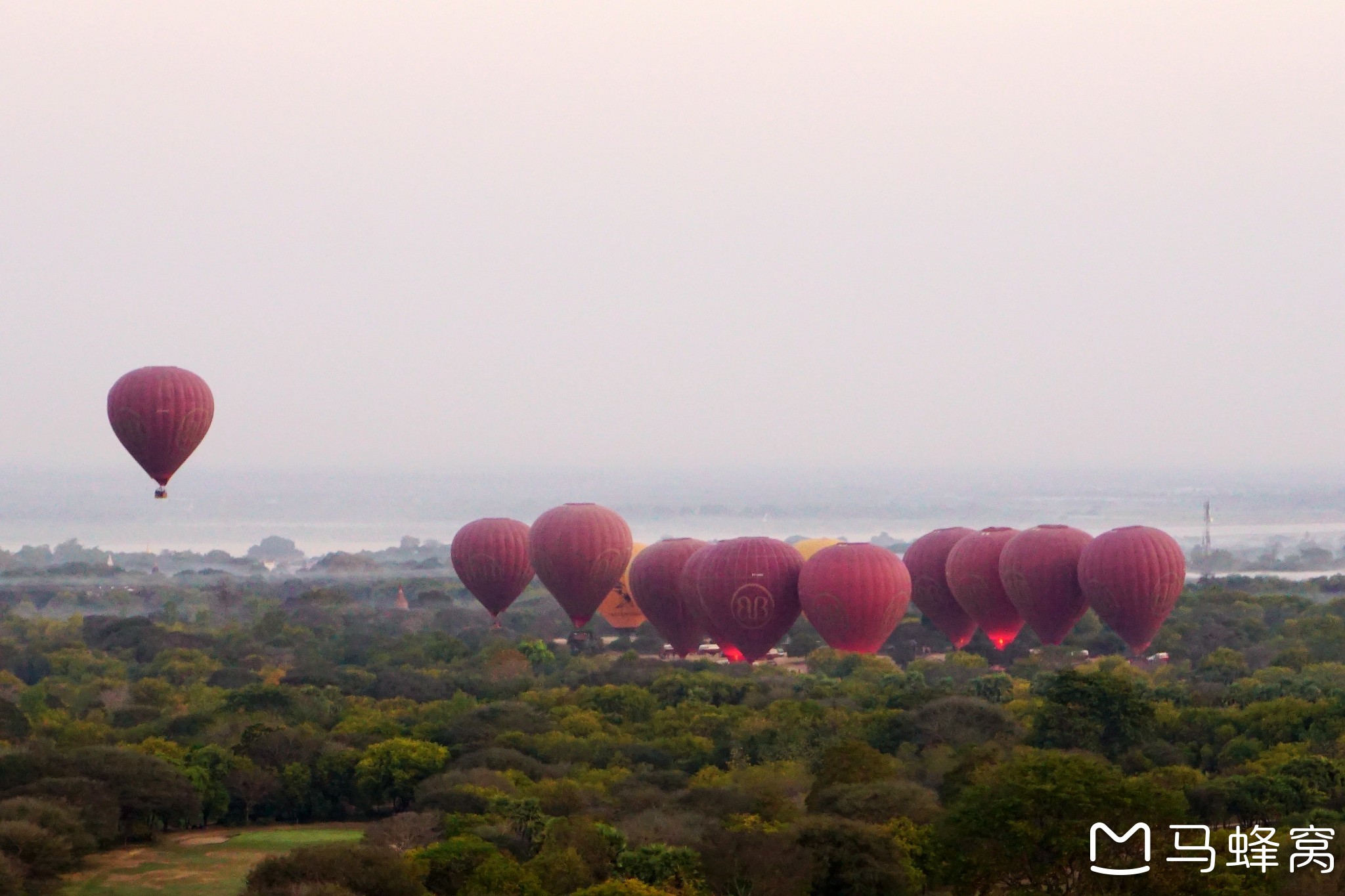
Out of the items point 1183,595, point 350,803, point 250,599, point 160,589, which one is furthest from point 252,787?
point 160,589

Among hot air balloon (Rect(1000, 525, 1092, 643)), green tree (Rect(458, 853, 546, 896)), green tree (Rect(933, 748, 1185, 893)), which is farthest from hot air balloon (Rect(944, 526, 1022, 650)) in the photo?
green tree (Rect(458, 853, 546, 896))

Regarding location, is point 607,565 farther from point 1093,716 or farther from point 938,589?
point 1093,716

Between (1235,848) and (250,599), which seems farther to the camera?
(250,599)

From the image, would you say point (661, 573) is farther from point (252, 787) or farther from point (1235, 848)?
point (1235, 848)

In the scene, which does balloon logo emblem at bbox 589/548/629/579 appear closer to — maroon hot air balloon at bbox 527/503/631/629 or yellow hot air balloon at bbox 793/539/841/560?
maroon hot air balloon at bbox 527/503/631/629

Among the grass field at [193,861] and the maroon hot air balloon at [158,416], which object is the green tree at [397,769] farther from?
the maroon hot air balloon at [158,416]

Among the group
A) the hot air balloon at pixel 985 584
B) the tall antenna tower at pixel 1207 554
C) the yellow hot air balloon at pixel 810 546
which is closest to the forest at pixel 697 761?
the hot air balloon at pixel 985 584
